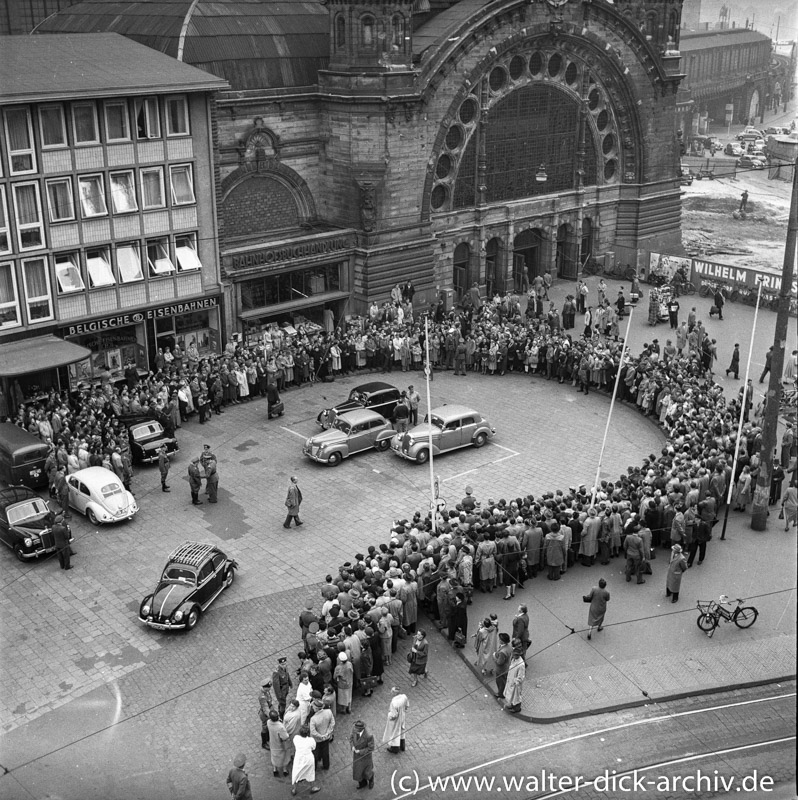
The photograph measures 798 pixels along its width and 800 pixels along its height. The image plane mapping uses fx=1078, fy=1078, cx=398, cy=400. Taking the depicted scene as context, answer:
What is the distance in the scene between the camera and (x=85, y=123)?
40344 mm

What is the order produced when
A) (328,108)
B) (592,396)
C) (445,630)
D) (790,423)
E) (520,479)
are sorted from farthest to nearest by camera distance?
(328,108) → (592,396) → (790,423) → (520,479) → (445,630)

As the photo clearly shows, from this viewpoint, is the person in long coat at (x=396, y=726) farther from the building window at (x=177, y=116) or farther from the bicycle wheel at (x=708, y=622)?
the building window at (x=177, y=116)

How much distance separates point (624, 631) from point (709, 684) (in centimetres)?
276

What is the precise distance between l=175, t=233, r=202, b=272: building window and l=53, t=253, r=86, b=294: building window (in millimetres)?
4406

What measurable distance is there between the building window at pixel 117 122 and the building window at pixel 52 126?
174cm

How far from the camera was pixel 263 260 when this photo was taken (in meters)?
47.2

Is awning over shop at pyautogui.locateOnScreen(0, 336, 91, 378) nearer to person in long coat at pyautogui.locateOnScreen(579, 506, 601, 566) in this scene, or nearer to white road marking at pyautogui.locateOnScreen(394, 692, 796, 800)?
person in long coat at pyautogui.locateOnScreen(579, 506, 601, 566)

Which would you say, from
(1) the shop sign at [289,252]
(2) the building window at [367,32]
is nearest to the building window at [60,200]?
(1) the shop sign at [289,252]

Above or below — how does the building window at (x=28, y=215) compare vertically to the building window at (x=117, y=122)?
below

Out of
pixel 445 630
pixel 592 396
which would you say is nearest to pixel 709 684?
pixel 445 630

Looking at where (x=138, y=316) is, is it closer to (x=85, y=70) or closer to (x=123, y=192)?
(x=123, y=192)

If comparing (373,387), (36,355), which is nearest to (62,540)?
(36,355)

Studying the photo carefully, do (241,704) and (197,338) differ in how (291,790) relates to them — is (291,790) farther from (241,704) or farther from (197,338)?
(197,338)

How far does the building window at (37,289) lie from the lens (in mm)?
39812
